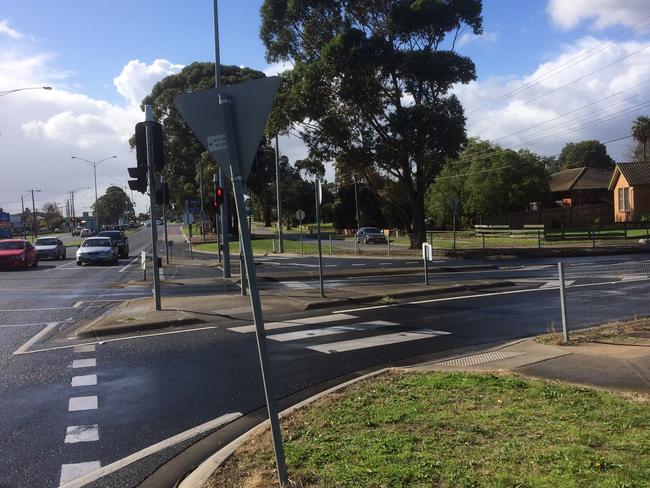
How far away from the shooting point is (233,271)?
2686 cm

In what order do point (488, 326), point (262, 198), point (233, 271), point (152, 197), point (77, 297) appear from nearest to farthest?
point (488, 326) → point (152, 197) → point (77, 297) → point (233, 271) → point (262, 198)

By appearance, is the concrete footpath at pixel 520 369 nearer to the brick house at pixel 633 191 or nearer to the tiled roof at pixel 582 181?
the brick house at pixel 633 191

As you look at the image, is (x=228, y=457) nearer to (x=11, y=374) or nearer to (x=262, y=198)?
(x=11, y=374)

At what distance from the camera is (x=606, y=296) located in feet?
43.0

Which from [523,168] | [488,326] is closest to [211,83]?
[523,168]

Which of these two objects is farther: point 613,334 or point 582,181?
point 582,181

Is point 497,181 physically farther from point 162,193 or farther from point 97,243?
point 162,193

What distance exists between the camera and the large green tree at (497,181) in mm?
59719

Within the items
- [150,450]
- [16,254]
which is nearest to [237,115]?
[150,450]

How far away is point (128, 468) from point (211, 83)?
52584 mm

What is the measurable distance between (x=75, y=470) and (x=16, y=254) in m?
26.3

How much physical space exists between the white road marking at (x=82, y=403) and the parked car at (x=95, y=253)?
25308 millimetres

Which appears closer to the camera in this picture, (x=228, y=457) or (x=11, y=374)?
(x=228, y=457)

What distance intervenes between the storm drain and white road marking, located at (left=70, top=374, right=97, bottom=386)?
14.5 ft
